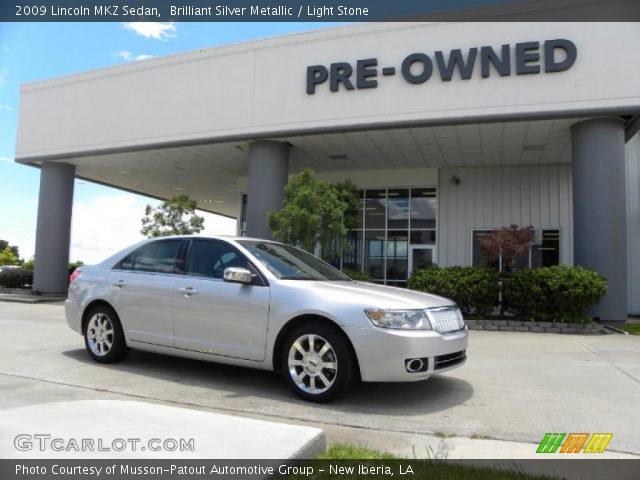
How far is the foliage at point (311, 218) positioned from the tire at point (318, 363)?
279 inches

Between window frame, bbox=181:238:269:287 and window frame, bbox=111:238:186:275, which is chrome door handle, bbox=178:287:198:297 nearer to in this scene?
window frame, bbox=181:238:269:287

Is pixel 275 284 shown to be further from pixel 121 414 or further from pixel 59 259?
pixel 59 259

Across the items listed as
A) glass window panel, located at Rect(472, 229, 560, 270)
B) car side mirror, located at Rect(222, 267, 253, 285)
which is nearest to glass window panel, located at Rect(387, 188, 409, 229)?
glass window panel, located at Rect(472, 229, 560, 270)

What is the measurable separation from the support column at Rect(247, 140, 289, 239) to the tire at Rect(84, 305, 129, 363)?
861 centimetres

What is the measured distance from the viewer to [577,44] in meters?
12.0

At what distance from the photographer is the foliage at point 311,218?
11984 millimetres

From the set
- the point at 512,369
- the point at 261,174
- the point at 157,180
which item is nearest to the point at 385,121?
the point at 261,174

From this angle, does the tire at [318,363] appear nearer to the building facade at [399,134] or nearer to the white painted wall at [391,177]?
the building facade at [399,134]

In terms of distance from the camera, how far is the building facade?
12227 millimetres

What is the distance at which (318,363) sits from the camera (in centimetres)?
478

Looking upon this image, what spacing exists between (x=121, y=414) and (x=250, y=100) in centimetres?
1243

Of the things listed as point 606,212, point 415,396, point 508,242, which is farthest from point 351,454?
point 606,212

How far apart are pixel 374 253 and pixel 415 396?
45.9 feet

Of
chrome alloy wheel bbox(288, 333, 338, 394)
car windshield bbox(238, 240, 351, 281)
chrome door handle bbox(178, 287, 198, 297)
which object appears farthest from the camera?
chrome door handle bbox(178, 287, 198, 297)
